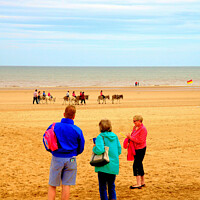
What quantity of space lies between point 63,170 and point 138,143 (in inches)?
86.1

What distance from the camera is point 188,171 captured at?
936cm

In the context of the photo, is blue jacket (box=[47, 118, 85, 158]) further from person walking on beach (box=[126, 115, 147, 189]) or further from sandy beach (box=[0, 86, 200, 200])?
sandy beach (box=[0, 86, 200, 200])

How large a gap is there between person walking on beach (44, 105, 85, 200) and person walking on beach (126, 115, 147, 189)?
1737 mm

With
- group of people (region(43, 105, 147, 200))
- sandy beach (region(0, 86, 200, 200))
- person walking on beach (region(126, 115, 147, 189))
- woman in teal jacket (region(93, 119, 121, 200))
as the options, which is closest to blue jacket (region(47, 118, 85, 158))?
group of people (region(43, 105, 147, 200))

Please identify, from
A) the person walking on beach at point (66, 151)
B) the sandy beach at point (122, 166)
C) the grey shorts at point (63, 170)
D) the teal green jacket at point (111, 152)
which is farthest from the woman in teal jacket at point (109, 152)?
the sandy beach at point (122, 166)

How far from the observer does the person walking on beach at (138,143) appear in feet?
24.2

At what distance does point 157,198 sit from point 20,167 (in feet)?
13.5

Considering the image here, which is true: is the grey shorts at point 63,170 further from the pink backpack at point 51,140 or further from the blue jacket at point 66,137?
the pink backpack at point 51,140

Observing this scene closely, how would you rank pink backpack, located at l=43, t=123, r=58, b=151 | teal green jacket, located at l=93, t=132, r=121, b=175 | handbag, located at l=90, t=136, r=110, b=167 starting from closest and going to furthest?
1. pink backpack, located at l=43, t=123, r=58, b=151
2. handbag, located at l=90, t=136, r=110, b=167
3. teal green jacket, located at l=93, t=132, r=121, b=175

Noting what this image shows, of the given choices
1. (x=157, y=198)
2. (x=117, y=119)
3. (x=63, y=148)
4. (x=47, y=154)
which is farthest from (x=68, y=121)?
(x=117, y=119)

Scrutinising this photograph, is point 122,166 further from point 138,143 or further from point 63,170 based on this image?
point 63,170

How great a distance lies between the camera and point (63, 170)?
594cm

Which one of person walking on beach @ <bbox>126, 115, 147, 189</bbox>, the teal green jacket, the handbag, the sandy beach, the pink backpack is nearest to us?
the pink backpack

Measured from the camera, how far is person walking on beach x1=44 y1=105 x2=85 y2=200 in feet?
19.0
